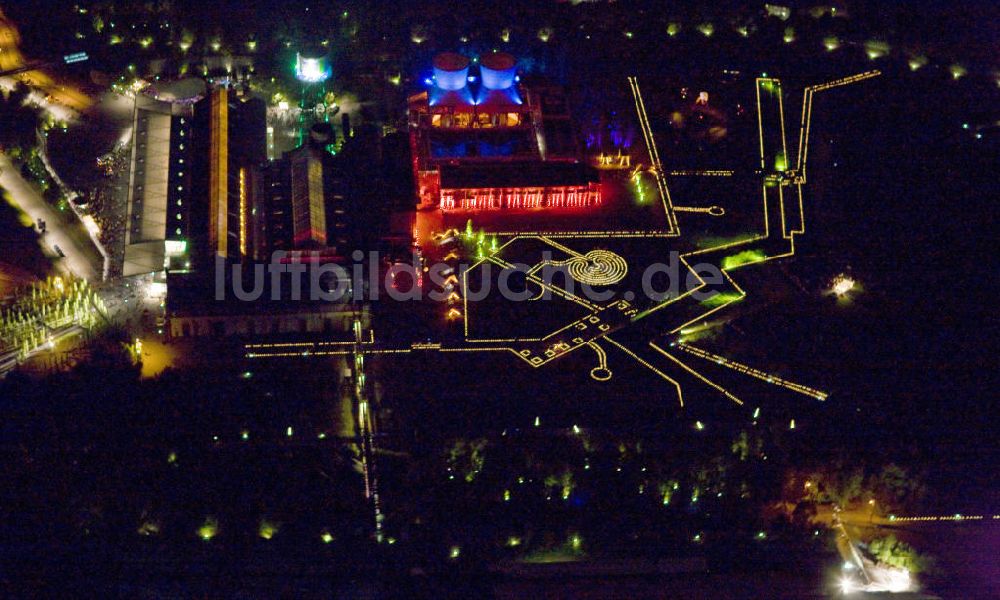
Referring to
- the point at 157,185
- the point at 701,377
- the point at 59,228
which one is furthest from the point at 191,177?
the point at 701,377

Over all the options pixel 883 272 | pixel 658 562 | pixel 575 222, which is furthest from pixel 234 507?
pixel 883 272

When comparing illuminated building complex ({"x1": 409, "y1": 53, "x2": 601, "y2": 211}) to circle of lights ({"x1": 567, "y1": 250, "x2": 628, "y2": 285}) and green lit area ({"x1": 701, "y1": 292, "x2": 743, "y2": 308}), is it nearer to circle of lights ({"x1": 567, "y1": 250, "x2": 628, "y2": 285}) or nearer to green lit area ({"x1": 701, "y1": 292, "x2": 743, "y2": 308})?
circle of lights ({"x1": 567, "y1": 250, "x2": 628, "y2": 285})

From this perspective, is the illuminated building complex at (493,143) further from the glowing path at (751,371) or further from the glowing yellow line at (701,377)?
the glowing path at (751,371)

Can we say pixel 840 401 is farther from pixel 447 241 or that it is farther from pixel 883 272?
pixel 447 241

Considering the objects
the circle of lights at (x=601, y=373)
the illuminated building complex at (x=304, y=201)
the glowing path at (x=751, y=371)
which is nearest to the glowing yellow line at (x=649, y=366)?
the glowing path at (x=751, y=371)

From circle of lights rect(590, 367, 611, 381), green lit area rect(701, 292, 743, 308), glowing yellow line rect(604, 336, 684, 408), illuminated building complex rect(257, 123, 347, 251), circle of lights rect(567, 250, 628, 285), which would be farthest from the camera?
illuminated building complex rect(257, 123, 347, 251)

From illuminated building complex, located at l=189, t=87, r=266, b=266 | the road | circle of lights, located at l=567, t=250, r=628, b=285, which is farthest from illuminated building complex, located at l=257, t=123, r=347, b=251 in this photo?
circle of lights, located at l=567, t=250, r=628, b=285
